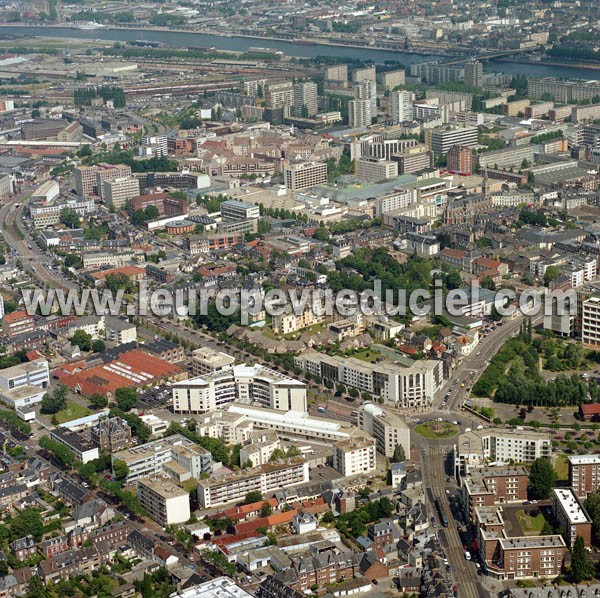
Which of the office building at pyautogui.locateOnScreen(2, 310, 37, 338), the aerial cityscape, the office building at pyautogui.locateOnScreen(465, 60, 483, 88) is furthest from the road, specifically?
the office building at pyautogui.locateOnScreen(465, 60, 483, 88)

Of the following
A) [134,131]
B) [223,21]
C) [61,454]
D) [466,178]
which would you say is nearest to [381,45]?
[223,21]

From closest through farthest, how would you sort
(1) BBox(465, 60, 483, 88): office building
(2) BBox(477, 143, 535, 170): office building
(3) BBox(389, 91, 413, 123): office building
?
(2) BBox(477, 143, 535, 170): office building, (3) BBox(389, 91, 413, 123): office building, (1) BBox(465, 60, 483, 88): office building

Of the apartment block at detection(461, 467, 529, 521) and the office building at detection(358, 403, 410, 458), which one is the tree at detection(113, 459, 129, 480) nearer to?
the office building at detection(358, 403, 410, 458)

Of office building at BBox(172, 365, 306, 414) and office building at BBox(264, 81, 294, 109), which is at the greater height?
office building at BBox(264, 81, 294, 109)

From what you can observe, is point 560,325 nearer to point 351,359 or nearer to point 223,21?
point 351,359

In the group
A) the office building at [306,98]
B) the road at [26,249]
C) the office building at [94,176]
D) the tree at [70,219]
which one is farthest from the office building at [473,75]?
the tree at [70,219]

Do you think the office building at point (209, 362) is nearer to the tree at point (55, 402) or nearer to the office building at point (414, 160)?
the tree at point (55, 402)

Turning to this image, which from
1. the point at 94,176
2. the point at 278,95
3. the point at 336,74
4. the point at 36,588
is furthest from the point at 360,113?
the point at 36,588
